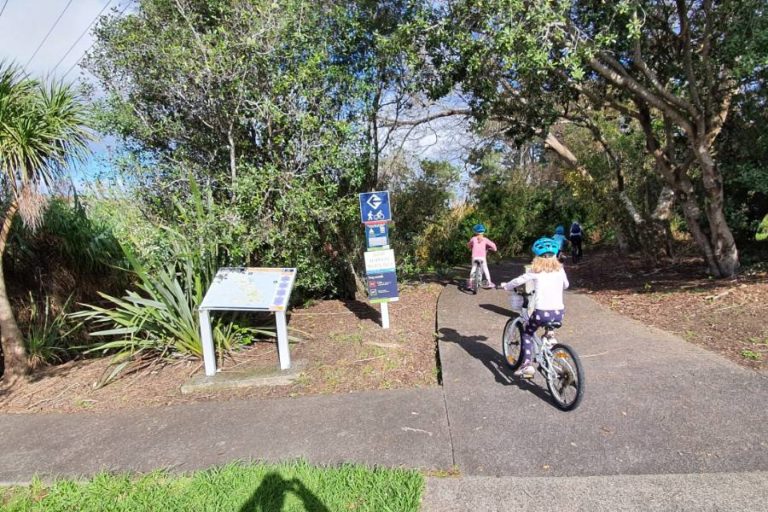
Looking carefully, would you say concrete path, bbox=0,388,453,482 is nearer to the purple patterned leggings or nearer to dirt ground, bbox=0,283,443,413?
dirt ground, bbox=0,283,443,413

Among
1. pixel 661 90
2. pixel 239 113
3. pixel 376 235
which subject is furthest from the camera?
pixel 661 90

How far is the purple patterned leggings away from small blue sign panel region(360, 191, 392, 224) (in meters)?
3.10

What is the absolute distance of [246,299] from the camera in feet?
19.0

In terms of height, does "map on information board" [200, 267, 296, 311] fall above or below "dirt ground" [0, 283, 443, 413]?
above

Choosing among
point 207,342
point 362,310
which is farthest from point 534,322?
point 362,310

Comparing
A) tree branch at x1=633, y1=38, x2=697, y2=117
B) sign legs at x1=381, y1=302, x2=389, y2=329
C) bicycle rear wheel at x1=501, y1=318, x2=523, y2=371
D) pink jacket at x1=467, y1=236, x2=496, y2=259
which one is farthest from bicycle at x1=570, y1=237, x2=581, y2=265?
bicycle rear wheel at x1=501, y1=318, x2=523, y2=371

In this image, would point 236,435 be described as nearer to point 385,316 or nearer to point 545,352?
point 545,352

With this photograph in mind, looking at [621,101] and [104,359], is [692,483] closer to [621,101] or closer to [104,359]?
[104,359]

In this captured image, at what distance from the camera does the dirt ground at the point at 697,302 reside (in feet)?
18.1

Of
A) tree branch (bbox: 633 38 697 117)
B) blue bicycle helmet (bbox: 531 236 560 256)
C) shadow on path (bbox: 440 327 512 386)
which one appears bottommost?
shadow on path (bbox: 440 327 512 386)

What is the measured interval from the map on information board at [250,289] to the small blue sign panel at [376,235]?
59.1 inches

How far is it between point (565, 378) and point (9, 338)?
22.4ft

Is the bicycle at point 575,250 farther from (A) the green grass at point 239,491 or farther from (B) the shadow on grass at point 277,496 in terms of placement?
(B) the shadow on grass at point 277,496

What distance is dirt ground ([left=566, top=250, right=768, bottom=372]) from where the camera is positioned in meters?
5.52
